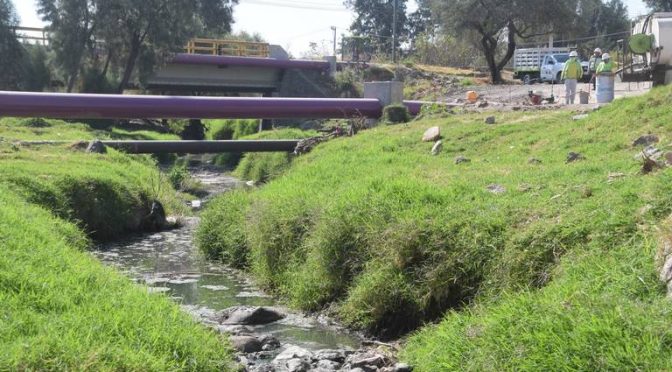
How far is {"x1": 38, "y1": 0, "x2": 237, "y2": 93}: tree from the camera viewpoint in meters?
47.9

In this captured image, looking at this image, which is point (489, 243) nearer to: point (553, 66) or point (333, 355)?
point (333, 355)

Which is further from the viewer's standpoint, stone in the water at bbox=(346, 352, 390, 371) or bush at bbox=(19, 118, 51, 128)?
bush at bbox=(19, 118, 51, 128)

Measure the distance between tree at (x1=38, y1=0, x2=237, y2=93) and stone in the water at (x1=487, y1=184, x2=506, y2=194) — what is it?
37.8 metres

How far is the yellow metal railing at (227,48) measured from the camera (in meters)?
53.8

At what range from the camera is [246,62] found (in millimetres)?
50344

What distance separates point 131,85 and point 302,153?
29928 millimetres

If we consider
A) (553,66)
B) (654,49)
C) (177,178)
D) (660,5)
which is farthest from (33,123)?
(660,5)

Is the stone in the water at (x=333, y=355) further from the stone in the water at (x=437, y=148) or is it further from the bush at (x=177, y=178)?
the bush at (x=177, y=178)

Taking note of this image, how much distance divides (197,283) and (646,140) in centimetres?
791

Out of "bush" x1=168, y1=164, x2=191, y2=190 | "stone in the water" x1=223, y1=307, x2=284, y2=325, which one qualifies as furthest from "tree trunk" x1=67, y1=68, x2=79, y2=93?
"stone in the water" x1=223, y1=307, x2=284, y2=325

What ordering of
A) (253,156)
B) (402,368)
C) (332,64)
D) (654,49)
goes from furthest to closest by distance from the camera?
(332,64) → (253,156) → (654,49) → (402,368)

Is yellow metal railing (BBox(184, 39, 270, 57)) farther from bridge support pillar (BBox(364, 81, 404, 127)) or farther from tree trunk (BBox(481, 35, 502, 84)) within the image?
bridge support pillar (BBox(364, 81, 404, 127))

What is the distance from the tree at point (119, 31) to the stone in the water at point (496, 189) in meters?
37.8

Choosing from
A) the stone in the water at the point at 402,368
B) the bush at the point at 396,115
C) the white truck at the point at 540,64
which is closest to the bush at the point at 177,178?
the bush at the point at 396,115
